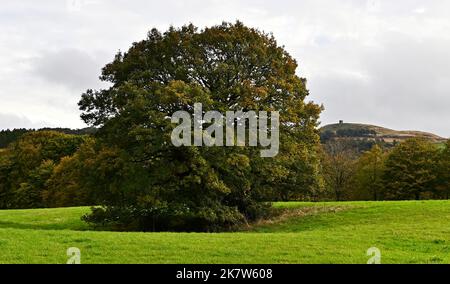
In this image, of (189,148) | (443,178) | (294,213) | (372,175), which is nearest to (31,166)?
(372,175)

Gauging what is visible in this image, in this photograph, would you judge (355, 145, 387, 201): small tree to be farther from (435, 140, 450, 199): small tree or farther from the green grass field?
the green grass field

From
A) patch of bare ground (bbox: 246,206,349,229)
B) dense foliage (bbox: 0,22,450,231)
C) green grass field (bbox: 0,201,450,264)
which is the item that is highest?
dense foliage (bbox: 0,22,450,231)

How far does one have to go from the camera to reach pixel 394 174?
83562 mm

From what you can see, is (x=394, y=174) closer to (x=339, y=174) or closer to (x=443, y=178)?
(x=443, y=178)

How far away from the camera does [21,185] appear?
287ft

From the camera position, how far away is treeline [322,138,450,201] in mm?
81188

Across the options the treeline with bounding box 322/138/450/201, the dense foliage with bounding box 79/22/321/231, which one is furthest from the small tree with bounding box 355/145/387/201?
the dense foliage with bounding box 79/22/321/231

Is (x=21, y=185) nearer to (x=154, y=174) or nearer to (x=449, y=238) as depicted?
(x=154, y=174)

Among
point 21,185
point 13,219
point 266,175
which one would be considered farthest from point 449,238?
point 21,185

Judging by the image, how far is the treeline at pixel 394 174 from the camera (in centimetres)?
8119

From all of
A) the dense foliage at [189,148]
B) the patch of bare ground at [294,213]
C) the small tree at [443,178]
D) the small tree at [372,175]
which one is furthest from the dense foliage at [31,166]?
the small tree at [443,178]

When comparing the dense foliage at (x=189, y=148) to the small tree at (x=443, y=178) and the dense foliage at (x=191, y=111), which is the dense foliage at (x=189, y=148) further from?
the small tree at (x=443, y=178)
